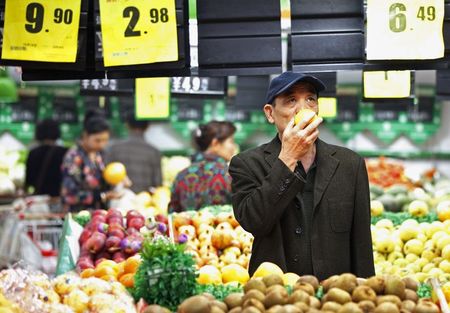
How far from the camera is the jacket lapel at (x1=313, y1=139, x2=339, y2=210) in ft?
14.0

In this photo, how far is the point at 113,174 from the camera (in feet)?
31.9

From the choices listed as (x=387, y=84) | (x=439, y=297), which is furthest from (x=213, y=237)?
(x=439, y=297)

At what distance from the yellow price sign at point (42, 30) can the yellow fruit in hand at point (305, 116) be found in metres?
1.68

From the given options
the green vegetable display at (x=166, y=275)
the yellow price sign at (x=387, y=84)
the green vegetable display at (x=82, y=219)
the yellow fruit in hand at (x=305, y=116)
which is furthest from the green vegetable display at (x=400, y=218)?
the green vegetable display at (x=166, y=275)

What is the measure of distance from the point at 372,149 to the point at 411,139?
703 mm

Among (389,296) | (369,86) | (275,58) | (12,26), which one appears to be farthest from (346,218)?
(369,86)

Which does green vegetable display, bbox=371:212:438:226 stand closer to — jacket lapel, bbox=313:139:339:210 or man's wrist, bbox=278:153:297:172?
jacket lapel, bbox=313:139:339:210

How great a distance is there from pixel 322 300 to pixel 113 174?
21.2 feet

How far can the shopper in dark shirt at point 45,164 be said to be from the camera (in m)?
11.2

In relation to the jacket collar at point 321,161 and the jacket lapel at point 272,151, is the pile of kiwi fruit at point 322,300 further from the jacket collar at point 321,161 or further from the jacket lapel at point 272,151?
the jacket lapel at point 272,151

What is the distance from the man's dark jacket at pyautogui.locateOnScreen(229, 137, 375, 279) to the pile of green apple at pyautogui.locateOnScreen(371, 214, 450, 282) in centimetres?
164

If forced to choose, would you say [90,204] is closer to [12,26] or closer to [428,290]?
[12,26]

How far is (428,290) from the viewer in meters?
3.92

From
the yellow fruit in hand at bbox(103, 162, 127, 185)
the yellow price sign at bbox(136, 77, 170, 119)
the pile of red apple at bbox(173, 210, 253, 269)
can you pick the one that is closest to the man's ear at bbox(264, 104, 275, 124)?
the pile of red apple at bbox(173, 210, 253, 269)
